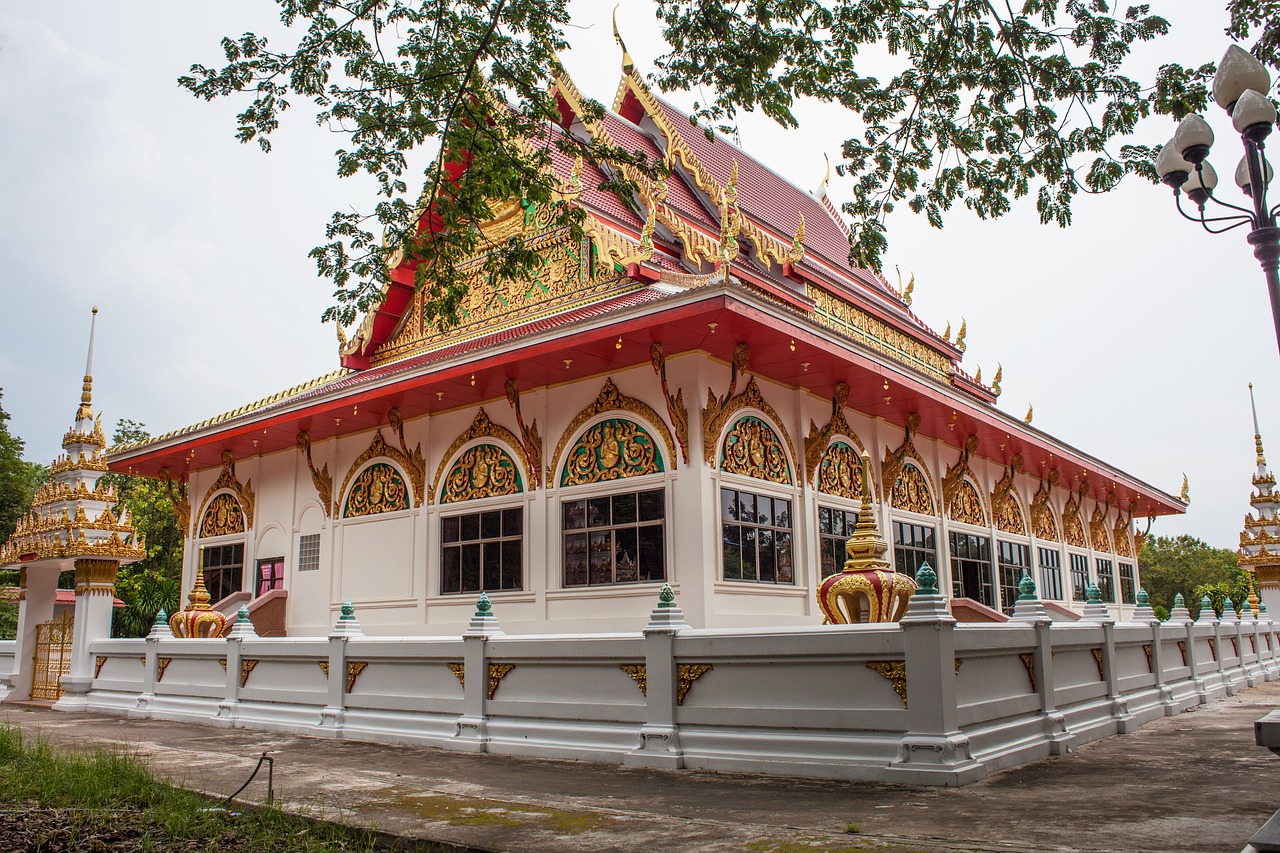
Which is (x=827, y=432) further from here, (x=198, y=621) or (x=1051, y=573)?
(x=1051, y=573)

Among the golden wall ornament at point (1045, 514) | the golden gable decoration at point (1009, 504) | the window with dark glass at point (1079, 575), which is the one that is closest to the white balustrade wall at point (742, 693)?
the golden gable decoration at point (1009, 504)

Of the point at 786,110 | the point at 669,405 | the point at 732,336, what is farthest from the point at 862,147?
the point at 669,405

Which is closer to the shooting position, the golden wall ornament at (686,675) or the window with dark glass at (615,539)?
the golden wall ornament at (686,675)

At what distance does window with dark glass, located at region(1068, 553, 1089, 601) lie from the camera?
20.2 m

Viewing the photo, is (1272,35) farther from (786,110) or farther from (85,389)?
(85,389)

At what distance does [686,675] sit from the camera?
24.4ft

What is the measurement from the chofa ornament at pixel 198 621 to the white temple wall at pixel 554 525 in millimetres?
1617

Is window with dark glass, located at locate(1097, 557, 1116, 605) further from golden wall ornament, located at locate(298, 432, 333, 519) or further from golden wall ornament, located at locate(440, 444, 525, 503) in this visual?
golden wall ornament, located at locate(298, 432, 333, 519)

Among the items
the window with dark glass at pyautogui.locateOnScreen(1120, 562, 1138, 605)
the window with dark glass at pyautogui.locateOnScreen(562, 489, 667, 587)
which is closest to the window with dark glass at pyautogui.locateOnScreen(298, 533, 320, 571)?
the window with dark glass at pyautogui.locateOnScreen(562, 489, 667, 587)

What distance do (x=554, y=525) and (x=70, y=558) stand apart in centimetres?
681

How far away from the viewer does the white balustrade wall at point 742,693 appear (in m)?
6.49

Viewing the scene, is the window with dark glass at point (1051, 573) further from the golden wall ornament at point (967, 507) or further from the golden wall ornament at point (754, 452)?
the golden wall ornament at point (754, 452)

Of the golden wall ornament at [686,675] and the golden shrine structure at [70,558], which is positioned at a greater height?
the golden shrine structure at [70,558]

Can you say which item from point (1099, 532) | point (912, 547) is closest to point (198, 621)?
point (912, 547)
